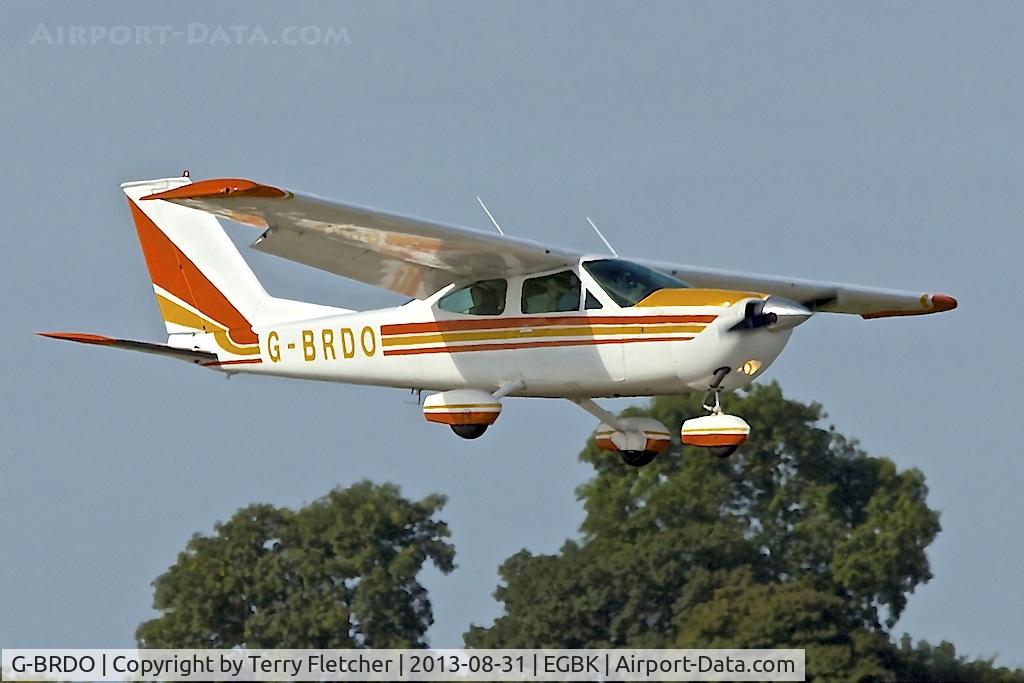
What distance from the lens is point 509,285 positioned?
21.2 meters

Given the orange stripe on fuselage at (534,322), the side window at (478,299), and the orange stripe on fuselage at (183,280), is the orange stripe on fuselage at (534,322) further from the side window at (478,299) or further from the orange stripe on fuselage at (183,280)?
the orange stripe on fuselage at (183,280)

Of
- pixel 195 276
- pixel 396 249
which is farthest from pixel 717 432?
pixel 195 276

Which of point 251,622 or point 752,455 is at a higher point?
point 752,455

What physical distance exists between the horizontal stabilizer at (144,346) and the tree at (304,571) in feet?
34.0

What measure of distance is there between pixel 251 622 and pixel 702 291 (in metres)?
15.0

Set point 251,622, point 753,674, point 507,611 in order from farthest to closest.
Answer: point 507,611 → point 251,622 → point 753,674

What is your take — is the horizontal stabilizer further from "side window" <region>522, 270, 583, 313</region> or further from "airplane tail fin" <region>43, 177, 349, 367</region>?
"side window" <region>522, 270, 583, 313</region>

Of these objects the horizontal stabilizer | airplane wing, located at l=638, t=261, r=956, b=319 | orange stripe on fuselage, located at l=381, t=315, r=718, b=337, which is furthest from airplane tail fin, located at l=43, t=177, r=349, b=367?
airplane wing, located at l=638, t=261, r=956, b=319

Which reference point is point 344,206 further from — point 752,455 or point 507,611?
point 752,455

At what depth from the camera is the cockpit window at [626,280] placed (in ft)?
67.5

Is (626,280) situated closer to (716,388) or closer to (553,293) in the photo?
(553,293)

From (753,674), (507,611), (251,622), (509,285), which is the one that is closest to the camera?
(509,285)

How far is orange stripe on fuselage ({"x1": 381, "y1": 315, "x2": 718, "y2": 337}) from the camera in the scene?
20.1 metres

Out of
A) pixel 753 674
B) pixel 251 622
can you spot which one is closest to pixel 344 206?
pixel 753 674
